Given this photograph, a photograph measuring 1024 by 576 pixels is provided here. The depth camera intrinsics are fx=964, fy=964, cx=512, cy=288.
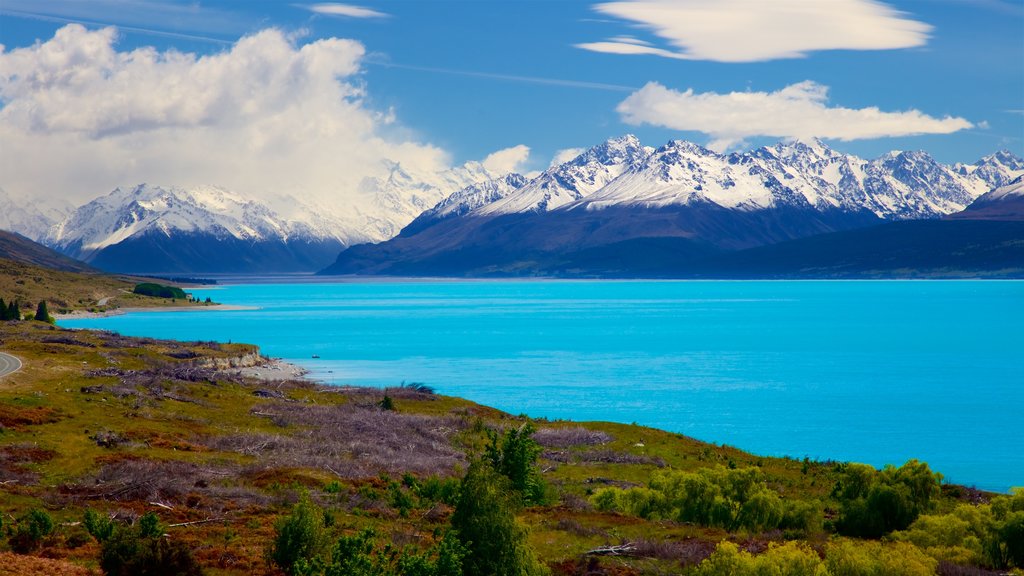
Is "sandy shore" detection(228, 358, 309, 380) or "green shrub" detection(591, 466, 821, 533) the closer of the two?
"green shrub" detection(591, 466, 821, 533)

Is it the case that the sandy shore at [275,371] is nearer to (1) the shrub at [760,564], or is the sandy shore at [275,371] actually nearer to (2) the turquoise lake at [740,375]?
(2) the turquoise lake at [740,375]

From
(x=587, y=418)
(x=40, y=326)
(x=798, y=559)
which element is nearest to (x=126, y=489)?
(x=798, y=559)

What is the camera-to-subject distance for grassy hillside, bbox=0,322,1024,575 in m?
26.0

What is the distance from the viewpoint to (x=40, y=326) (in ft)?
372

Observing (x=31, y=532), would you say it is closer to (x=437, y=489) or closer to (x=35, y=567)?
(x=35, y=567)

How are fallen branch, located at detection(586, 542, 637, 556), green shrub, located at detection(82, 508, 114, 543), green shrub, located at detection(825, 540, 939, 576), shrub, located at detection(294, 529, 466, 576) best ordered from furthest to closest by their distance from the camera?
1. fallen branch, located at detection(586, 542, 637, 556)
2. green shrub, located at detection(82, 508, 114, 543)
3. green shrub, located at detection(825, 540, 939, 576)
4. shrub, located at detection(294, 529, 466, 576)

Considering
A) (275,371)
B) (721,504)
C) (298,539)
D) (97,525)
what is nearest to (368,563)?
(298,539)

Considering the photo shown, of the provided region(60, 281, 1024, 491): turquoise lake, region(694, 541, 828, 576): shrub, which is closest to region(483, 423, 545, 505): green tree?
region(694, 541, 828, 576): shrub

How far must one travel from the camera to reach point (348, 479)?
35281 mm

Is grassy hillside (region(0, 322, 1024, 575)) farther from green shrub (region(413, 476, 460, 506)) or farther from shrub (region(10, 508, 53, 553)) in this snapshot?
shrub (region(10, 508, 53, 553))

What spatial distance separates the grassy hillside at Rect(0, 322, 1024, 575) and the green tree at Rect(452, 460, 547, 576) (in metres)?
2.45

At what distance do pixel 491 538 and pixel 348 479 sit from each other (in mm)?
14202

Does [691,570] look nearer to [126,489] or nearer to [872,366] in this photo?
[126,489]

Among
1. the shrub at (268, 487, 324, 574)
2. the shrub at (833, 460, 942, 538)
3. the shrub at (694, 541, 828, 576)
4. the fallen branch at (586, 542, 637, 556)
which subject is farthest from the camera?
the shrub at (833, 460, 942, 538)
